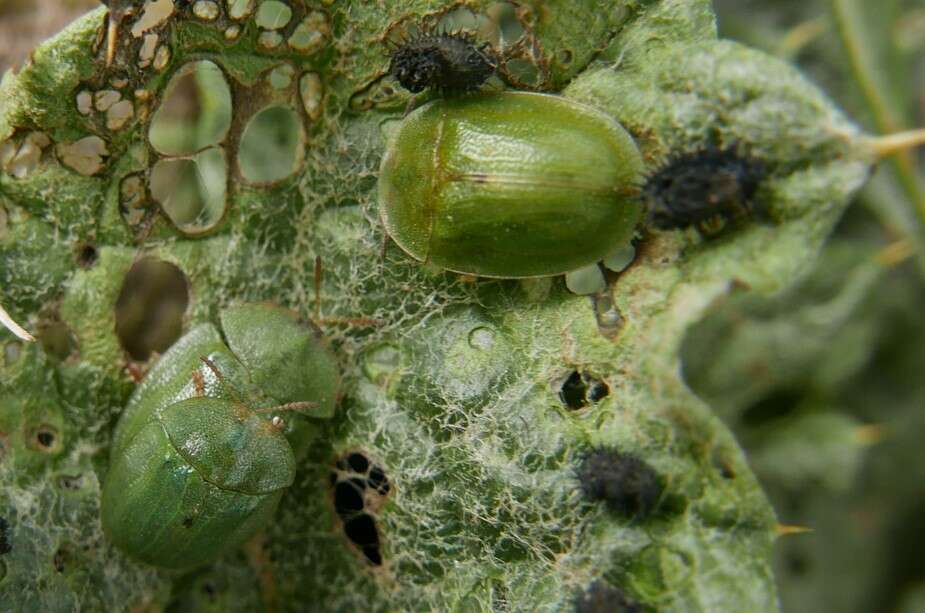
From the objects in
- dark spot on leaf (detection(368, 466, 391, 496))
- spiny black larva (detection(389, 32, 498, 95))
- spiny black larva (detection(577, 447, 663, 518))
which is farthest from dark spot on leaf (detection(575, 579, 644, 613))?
spiny black larva (detection(389, 32, 498, 95))

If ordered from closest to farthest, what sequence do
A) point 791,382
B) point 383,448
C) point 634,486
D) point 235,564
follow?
point 634,486
point 383,448
point 235,564
point 791,382

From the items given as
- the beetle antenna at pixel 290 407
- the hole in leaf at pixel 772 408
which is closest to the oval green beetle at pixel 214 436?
the beetle antenna at pixel 290 407

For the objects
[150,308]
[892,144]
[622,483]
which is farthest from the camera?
[150,308]

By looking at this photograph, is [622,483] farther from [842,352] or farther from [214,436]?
[842,352]

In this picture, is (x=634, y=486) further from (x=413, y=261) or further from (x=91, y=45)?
(x=91, y=45)

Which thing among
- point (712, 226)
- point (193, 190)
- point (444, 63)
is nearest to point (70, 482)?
point (193, 190)

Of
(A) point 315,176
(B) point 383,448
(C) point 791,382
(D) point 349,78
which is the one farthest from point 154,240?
(C) point 791,382

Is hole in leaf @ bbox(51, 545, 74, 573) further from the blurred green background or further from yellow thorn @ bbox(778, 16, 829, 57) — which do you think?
yellow thorn @ bbox(778, 16, 829, 57)
